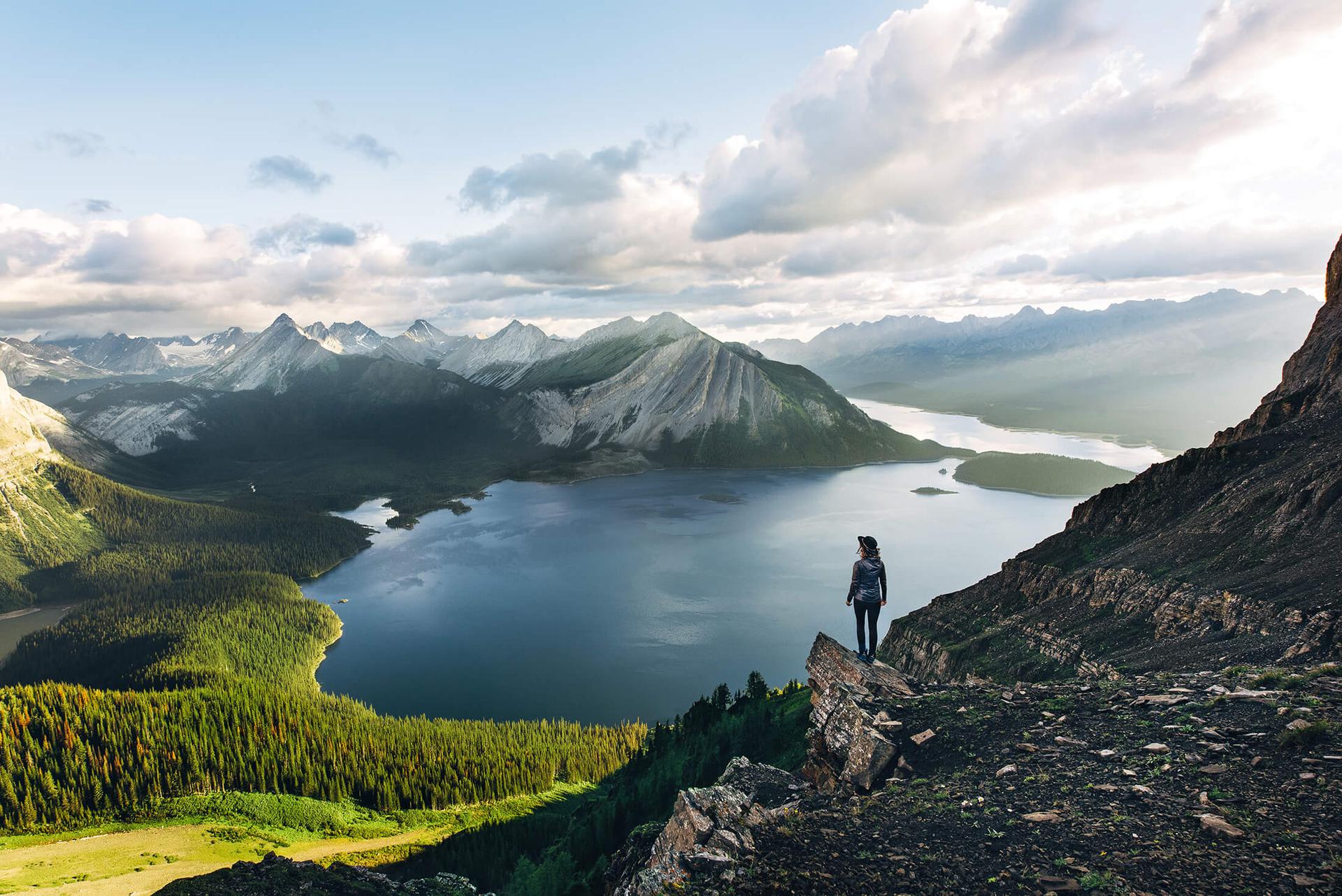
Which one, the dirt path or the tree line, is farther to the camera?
the tree line

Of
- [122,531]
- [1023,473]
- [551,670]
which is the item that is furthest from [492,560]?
[1023,473]

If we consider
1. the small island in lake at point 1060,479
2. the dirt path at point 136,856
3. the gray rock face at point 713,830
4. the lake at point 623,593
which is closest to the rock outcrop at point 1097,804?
the gray rock face at point 713,830

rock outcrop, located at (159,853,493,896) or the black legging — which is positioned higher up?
the black legging

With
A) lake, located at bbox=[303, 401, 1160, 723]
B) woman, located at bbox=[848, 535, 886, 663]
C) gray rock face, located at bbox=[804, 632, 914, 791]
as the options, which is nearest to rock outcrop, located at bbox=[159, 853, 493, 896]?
gray rock face, located at bbox=[804, 632, 914, 791]

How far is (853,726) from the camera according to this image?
1777 cm

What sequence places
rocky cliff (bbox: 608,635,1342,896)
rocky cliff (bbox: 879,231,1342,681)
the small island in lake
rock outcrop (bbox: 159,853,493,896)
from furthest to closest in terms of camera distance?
the small island in lake
rock outcrop (bbox: 159,853,493,896)
rocky cliff (bbox: 879,231,1342,681)
rocky cliff (bbox: 608,635,1342,896)

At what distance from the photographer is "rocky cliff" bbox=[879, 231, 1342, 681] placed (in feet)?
80.4

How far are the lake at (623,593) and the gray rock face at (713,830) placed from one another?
6095 cm

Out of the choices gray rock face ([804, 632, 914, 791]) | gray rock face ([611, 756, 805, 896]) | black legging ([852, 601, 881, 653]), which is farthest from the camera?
black legging ([852, 601, 881, 653])

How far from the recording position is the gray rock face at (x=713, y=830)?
12.8 meters

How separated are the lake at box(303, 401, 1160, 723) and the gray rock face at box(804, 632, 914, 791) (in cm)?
5786

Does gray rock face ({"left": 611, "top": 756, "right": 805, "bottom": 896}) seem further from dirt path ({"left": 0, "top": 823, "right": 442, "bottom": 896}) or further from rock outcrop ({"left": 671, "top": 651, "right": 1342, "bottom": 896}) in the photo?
dirt path ({"left": 0, "top": 823, "right": 442, "bottom": 896})

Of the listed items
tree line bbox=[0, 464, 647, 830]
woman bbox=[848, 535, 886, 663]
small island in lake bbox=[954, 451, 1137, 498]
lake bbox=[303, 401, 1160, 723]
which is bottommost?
tree line bbox=[0, 464, 647, 830]

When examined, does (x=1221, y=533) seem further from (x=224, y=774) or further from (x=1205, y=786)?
(x=224, y=774)
